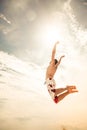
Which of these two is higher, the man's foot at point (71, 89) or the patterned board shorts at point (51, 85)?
the patterned board shorts at point (51, 85)

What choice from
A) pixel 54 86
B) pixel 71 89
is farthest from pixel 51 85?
pixel 71 89

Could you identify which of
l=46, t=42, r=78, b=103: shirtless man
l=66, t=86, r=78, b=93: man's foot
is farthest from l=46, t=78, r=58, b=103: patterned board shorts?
l=66, t=86, r=78, b=93: man's foot

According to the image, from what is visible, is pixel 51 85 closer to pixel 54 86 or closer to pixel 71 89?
pixel 54 86

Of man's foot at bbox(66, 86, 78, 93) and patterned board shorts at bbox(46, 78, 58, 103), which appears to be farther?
patterned board shorts at bbox(46, 78, 58, 103)

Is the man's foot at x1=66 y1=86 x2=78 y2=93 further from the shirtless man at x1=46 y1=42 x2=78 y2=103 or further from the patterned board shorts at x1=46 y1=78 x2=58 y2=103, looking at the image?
the patterned board shorts at x1=46 y1=78 x2=58 y2=103

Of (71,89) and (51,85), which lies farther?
(51,85)

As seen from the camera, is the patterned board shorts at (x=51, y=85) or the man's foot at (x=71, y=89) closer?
the man's foot at (x=71, y=89)

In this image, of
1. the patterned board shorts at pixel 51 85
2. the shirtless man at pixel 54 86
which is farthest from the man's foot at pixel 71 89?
the patterned board shorts at pixel 51 85

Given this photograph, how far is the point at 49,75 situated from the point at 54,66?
0.84m

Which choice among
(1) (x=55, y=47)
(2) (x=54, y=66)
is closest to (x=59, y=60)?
(2) (x=54, y=66)

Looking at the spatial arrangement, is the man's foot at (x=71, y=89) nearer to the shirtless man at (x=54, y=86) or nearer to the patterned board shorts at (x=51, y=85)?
the shirtless man at (x=54, y=86)

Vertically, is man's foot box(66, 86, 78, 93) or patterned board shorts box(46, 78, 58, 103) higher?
patterned board shorts box(46, 78, 58, 103)

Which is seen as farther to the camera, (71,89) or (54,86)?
(54,86)

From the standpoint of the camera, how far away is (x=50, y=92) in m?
12.8
